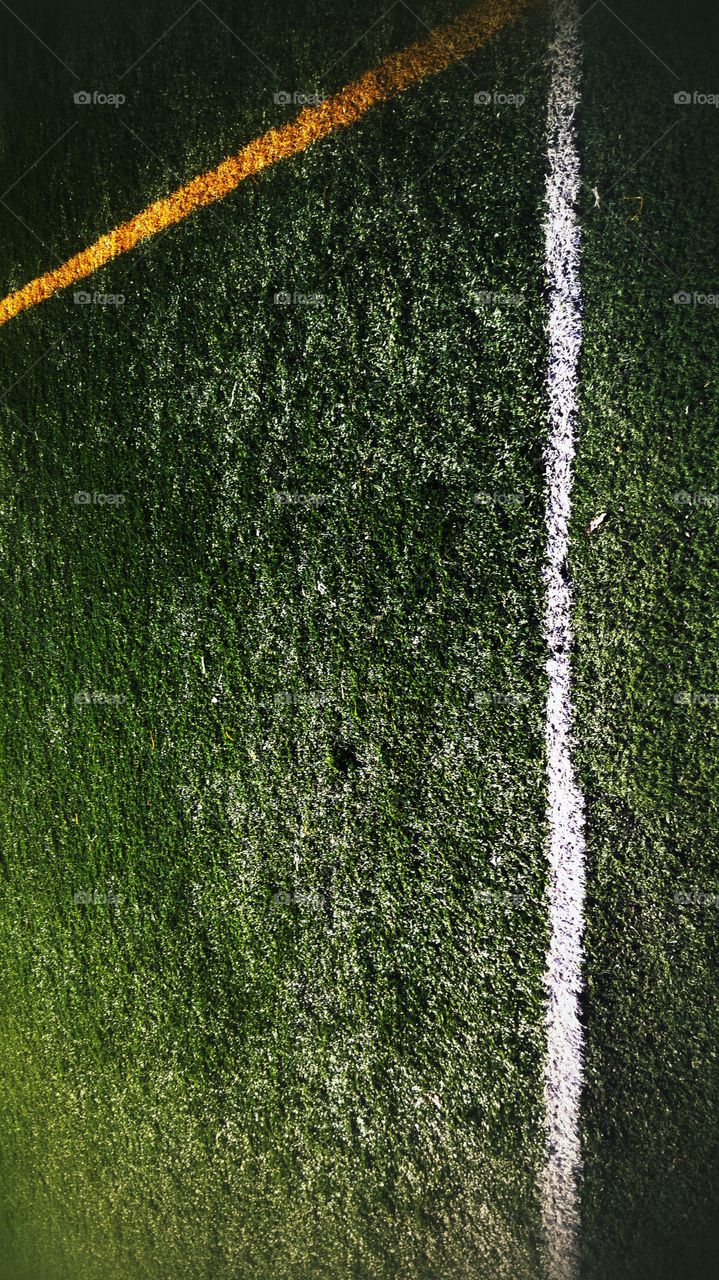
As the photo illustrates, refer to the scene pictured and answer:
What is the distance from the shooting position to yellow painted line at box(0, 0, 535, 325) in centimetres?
175

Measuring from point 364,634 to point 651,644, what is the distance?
77 centimetres

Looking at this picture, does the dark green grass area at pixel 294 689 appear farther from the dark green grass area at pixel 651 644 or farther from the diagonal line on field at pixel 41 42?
the dark green grass area at pixel 651 644

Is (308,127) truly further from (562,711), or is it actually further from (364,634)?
(562,711)

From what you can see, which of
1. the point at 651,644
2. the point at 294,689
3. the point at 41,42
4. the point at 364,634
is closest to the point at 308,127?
the point at 41,42

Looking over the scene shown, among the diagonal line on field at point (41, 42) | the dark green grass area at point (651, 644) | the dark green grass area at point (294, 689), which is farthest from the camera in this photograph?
the diagonal line on field at point (41, 42)

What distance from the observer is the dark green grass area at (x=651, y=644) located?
5.41 feet

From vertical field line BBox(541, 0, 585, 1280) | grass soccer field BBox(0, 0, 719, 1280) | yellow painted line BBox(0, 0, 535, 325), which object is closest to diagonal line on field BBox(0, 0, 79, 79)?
grass soccer field BBox(0, 0, 719, 1280)

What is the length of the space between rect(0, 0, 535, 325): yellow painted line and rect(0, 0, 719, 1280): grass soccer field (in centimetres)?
2

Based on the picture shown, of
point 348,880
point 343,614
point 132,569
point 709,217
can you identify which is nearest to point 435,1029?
point 348,880

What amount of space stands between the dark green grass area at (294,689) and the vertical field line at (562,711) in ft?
0.15

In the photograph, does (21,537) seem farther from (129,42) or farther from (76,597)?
(129,42)

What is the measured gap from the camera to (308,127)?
188 centimetres

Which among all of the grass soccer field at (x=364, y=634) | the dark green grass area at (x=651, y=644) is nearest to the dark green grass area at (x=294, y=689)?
the grass soccer field at (x=364, y=634)

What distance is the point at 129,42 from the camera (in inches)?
81.4
